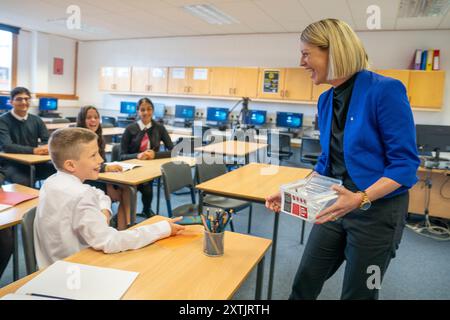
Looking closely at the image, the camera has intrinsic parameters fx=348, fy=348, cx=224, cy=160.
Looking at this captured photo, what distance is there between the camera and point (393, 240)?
1.22 metres

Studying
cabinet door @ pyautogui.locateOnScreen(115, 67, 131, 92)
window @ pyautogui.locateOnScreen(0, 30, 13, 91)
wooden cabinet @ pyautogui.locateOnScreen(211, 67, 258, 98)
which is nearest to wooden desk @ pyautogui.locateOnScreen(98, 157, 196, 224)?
wooden cabinet @ pyautogui.locateOnScreen(211, 67, 258, 98)

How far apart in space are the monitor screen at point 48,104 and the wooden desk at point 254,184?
22.0 feet

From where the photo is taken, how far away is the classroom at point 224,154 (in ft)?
3.76

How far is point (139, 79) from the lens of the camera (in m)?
8.11

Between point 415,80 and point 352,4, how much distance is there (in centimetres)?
188

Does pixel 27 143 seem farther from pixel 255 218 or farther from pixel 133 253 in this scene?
pixel 133 253

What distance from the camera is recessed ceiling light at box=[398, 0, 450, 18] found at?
→ 4.58 m

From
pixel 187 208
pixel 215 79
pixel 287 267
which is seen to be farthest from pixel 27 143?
pixel 215 79

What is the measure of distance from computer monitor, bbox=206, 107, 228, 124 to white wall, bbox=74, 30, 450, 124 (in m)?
0.33

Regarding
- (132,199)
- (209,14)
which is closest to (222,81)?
(209,14)

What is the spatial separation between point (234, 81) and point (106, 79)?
11.3 feet

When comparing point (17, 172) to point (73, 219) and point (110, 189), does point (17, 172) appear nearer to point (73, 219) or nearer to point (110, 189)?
point (110, 189)

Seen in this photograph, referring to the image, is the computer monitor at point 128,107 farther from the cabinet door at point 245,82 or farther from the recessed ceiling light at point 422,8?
the recessed ceiling light at point 422,8

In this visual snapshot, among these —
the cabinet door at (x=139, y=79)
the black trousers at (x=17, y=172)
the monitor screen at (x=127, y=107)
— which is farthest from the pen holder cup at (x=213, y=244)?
the monitor screen at (x=127, y=107)
